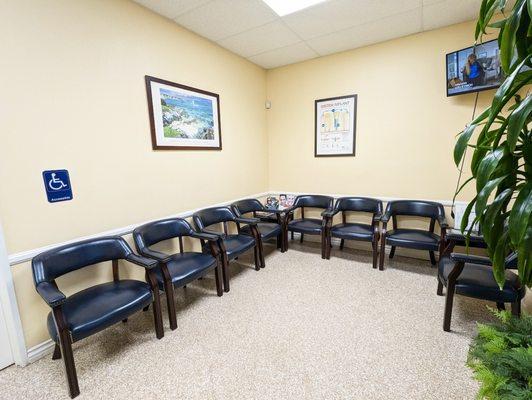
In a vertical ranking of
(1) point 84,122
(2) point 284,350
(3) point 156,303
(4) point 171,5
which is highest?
(4) point 171,5

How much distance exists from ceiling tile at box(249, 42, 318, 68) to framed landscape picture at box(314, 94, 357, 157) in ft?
2.04

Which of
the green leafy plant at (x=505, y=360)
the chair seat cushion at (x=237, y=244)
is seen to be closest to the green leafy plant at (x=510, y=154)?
the green leafy plant at (x=505, y=360)

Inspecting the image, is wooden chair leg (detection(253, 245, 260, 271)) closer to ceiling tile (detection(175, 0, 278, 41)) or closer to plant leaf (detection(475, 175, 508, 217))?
plant leaf (detection(475, 175, 508, 217))

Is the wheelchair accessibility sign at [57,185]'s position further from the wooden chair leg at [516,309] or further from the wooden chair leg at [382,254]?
the wooden chair leg at [516,309]

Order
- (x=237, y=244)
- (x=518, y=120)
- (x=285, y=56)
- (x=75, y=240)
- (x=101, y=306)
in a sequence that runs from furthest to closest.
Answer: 1. (x=285, y=56)
2. (x=237, y=244)
3. (x=75, y=240)
4. (x=101, y=306)
5. (x=518, y=120)

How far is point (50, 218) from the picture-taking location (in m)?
1.83

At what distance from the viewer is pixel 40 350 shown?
180 centimetres

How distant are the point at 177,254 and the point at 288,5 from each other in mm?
2527

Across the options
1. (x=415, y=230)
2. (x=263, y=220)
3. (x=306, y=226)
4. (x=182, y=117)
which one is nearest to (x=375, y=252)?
(x=415, y=230)

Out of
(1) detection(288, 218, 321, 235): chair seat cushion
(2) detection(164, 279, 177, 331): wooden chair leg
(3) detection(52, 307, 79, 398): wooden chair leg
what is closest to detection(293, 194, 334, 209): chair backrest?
(1) detection(288, 218, 321, 235): chair seat cushion

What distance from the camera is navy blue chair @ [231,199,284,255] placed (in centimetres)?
314

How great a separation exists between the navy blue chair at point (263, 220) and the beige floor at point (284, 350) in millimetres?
681

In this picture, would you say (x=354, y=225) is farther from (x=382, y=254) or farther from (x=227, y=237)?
(x=227, y=237)

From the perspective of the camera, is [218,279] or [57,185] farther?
[218,279]
